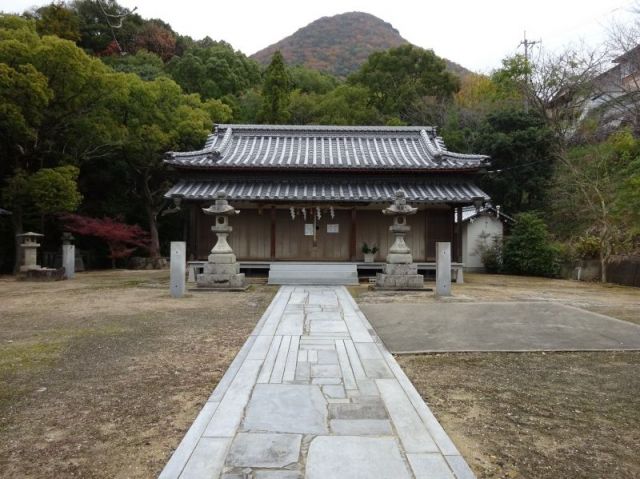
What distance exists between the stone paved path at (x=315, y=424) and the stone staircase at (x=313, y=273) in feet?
29.2

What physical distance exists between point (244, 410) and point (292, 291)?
8905mm

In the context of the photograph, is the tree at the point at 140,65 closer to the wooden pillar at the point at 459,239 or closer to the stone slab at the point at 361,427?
the wooden pillar at the point at 459,239

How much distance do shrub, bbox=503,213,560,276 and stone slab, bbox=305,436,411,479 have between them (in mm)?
18388

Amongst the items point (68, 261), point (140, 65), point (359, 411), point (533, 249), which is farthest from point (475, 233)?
point (140, 65)

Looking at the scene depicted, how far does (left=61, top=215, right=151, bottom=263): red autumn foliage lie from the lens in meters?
20.5

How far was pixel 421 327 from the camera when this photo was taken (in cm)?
→ 761

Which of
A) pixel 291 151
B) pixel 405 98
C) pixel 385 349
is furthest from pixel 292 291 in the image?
pixel 405 98

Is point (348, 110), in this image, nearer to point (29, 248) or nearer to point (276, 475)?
point (29, 248)

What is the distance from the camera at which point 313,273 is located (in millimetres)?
15633

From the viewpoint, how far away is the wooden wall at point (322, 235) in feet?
58.9

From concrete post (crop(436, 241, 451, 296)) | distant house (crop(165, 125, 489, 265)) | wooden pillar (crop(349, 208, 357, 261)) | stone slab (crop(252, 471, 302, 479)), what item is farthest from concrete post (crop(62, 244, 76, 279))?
stone slab (crop(252, 471, 302, 479))

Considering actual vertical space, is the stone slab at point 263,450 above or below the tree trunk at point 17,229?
below

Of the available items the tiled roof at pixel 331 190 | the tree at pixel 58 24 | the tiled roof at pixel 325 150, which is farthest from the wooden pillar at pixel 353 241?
the tree at pixel 58 24

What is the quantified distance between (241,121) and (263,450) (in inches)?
1198
